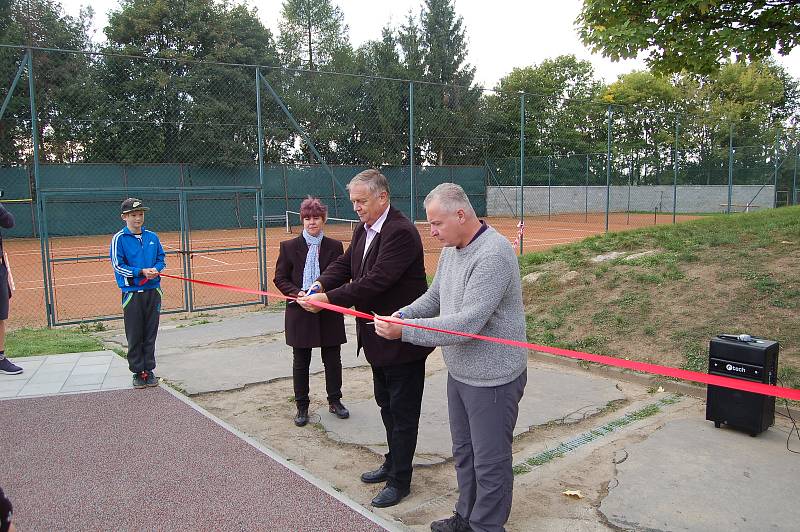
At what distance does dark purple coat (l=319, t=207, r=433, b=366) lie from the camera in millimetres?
3615

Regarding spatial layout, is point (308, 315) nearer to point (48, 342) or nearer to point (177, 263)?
point (48, 342)

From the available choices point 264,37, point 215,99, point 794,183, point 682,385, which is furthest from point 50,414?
point 264,37

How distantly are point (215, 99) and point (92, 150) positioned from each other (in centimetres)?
411

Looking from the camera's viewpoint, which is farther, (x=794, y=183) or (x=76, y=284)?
(x=794, y=183)

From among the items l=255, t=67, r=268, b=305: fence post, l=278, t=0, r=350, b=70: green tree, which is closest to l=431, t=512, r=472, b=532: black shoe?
l=255, t=67, r=268, b=305: fence post

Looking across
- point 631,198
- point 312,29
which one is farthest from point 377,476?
point 312,29

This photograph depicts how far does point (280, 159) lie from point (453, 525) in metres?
22.2

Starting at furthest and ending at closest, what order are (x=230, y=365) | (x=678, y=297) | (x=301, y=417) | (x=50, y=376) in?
(x=678, y=297), (x=230, y=365), (x=50, y=376), (x=301, y=417)

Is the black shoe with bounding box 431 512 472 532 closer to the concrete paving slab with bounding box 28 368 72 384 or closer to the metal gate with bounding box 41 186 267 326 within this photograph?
the concrete paving slab with bounding box 28 368 72 384

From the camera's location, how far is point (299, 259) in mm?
5121

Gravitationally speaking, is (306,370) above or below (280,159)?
below

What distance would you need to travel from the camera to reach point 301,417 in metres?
5.06

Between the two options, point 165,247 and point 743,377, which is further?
point 165,247

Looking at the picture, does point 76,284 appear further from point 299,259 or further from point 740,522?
point 740,522
